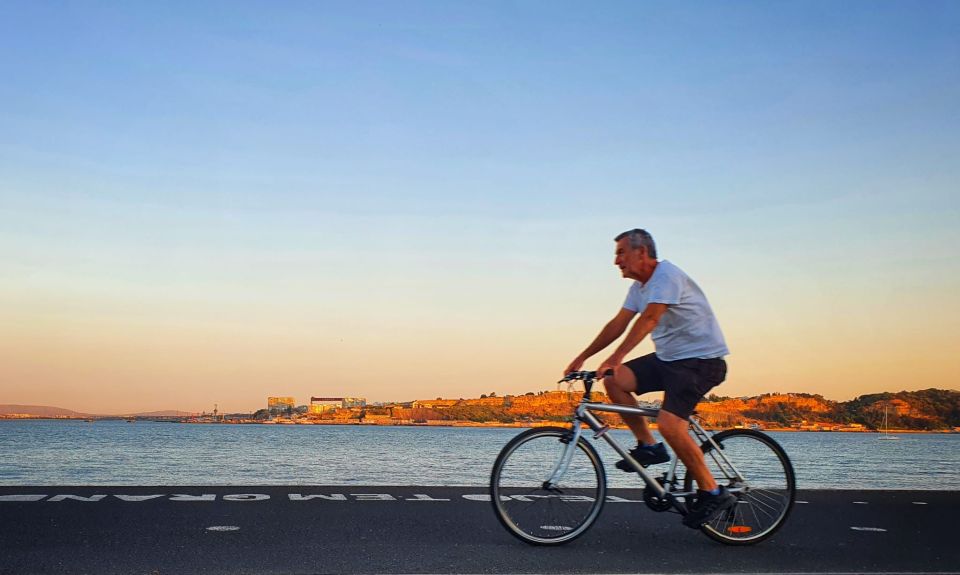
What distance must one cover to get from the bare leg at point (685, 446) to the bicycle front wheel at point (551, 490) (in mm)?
471

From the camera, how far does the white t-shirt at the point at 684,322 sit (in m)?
5.68

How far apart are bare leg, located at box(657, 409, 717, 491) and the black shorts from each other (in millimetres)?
56

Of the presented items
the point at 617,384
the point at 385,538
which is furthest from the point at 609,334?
the point at 385,538

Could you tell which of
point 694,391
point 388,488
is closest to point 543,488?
point 694,391

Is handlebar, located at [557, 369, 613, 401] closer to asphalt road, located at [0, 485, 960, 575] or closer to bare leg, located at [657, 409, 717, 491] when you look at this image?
bare leg, located at [657, 409, 717, 491]

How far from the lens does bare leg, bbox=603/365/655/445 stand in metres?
5.86

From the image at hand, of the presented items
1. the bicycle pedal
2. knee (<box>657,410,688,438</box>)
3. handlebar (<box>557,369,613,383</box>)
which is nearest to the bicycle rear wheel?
knee (<box>657,410,688,438</box>)

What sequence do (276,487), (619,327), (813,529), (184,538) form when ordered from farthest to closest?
(276,487)
(813,529)
(619,327)
(184,538)

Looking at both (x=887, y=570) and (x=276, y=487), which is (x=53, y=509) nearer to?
(x=276, y=487)

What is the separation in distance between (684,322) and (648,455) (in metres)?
0.89

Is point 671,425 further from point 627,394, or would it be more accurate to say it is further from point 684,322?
point 684,322

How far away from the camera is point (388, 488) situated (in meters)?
8.84

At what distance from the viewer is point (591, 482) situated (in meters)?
5.81

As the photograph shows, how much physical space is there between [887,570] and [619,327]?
216 centimetres
